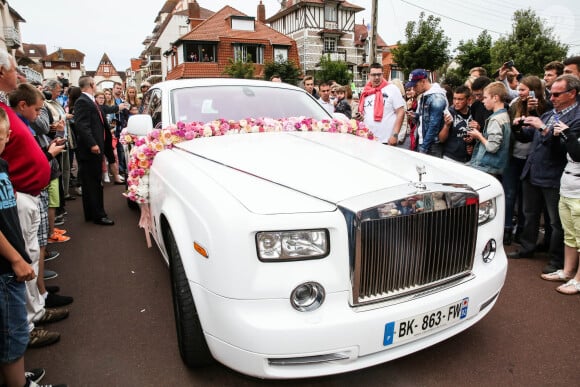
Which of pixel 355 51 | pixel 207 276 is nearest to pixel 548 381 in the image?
pixel 207 276

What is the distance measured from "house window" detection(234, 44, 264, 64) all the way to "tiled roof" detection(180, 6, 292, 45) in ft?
3.01

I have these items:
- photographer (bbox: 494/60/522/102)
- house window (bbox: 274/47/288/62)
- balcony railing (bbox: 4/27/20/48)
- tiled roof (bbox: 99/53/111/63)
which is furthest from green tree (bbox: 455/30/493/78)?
tiled roof (bbox: 99/53/111/63)

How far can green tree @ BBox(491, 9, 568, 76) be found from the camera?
22609 millimetres

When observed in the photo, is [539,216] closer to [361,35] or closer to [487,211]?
[487,211]

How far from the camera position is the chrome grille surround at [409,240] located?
187cm

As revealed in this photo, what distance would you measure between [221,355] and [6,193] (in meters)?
1.37

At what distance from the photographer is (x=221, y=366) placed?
246 centimetres

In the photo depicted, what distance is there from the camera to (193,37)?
3569 centimetres

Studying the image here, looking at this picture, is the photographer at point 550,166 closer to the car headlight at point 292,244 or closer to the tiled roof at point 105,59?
the car headlight at point 292,244

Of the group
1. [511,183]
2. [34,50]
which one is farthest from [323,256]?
[34,50]

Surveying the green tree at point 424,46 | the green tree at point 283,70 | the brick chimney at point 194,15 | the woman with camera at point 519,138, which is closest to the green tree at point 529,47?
the green tree at point 424,46

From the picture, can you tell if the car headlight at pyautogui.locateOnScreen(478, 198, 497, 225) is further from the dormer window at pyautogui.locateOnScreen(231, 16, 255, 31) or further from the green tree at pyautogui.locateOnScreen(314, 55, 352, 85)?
the dormer window at pyautogui.locateOnScreen(231, 16, 255, 31)

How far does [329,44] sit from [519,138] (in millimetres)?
43249

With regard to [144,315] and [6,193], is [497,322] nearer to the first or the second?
[144,315]
